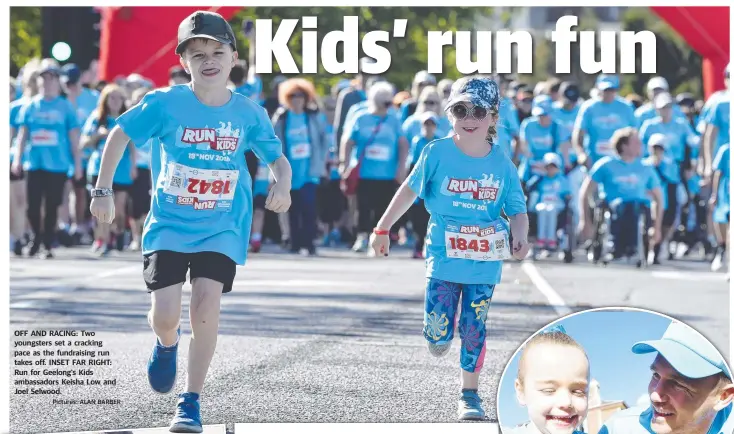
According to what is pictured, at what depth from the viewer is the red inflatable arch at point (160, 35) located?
12.4 metres

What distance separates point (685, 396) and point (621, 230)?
477 inches

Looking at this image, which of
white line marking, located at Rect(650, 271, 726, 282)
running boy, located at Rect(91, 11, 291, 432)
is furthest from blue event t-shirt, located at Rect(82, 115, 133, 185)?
running boy, located at Rect(91, 11, 291, 432)

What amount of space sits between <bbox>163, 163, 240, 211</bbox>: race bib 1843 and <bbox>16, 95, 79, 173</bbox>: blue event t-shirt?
9.47 meters

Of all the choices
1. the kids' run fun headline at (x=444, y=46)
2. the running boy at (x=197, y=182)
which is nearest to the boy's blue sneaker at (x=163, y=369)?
the running boy at (x=197, y=182)

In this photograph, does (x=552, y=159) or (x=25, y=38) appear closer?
(x=552, y=159)

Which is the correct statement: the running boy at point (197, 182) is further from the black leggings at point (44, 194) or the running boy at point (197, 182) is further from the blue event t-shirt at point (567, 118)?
the blue event t-shirt at point (567, 118)

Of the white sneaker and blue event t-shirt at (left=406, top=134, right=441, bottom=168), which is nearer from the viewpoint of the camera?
blue event t-shirt at (left=406, top=134, right=441, bottom=168)

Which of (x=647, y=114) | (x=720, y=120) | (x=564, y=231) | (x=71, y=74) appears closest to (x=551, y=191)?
(x=564, y=231)

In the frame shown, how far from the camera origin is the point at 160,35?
1355cm

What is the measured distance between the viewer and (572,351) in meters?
6.57

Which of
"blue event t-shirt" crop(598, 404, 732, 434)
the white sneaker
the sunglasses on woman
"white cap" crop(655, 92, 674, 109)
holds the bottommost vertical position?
"blue event t-shirt" crop(598, 404, 732, 434)

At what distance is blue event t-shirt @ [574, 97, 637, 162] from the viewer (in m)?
A: 19.2

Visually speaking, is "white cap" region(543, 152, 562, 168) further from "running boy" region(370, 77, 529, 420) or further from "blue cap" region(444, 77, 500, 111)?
"blue cap" region(444, 77, 500, 111)

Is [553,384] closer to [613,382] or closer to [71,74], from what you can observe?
[613,382]
